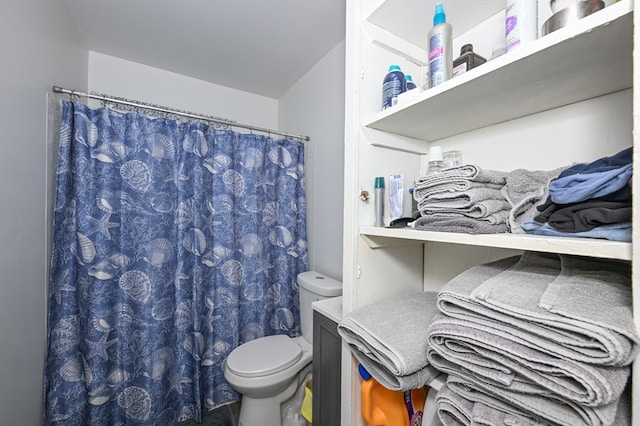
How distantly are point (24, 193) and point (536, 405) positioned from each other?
5.21ft

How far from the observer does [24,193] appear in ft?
3.21

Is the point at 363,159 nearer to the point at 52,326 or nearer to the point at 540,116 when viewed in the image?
the point at 540,116

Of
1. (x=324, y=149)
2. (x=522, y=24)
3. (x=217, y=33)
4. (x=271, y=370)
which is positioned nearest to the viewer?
(x=522, y=24)

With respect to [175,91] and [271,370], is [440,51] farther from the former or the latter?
[175,91]

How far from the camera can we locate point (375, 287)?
81 centimetres

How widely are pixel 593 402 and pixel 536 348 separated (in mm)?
71

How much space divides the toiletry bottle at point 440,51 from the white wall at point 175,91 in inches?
70.8

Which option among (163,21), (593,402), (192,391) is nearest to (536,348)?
(593,402)

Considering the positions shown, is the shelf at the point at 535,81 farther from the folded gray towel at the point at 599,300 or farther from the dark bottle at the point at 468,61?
the folded gray towel at the point at 599,300

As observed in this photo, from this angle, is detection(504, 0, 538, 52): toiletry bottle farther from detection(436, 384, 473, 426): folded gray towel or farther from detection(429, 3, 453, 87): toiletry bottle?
detection(436, 384, 473, 426): folded gray towel

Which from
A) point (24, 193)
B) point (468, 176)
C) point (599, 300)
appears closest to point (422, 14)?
point (468, 176)

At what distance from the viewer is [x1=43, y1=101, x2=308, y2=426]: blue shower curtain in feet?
4.17

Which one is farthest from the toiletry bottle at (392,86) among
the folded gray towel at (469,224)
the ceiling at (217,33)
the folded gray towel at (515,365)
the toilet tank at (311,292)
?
the toilet tank at (311,292)

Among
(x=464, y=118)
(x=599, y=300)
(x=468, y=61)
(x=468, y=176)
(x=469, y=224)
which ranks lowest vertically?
(x=599, y=300)
